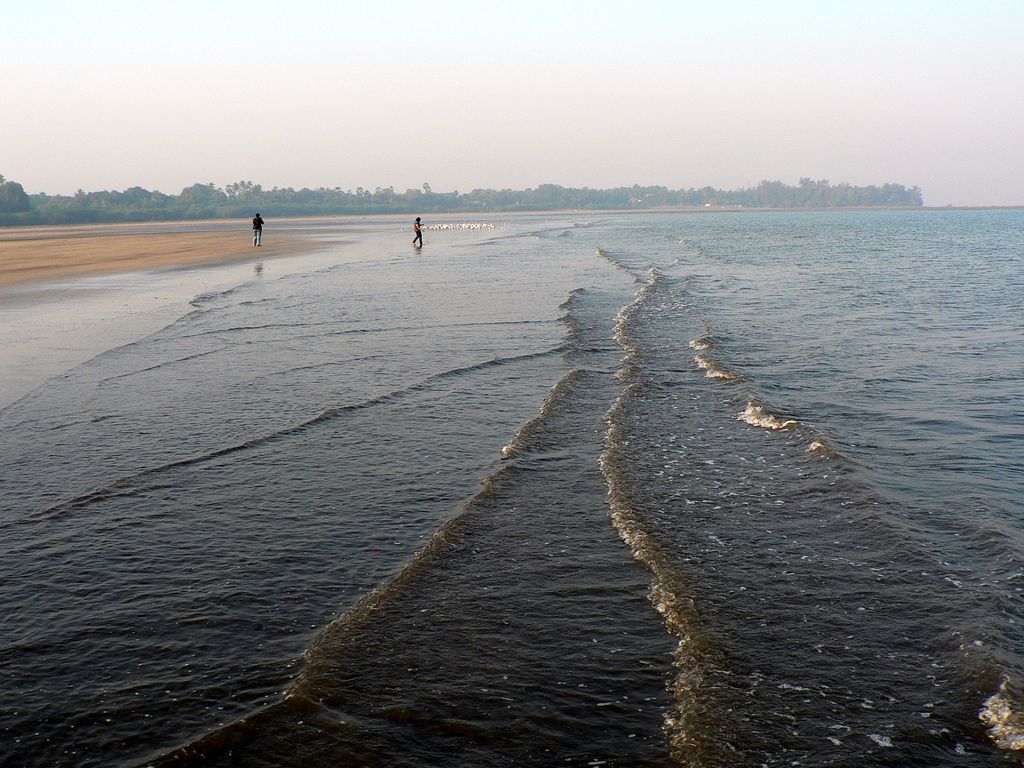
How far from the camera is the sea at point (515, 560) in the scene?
15.2 ft

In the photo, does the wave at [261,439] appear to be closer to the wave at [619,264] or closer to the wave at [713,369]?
the wave at [713,369]

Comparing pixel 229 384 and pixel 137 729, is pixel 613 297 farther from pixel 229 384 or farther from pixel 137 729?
pixel 137 729

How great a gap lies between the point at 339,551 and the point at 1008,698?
4.68 m

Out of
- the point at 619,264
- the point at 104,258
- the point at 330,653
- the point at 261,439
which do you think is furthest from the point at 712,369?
the point at 104,258

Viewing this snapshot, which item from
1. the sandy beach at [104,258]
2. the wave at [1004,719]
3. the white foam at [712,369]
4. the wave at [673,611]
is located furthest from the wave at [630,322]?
the sandy beach at [104,258]

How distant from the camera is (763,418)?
430 inches

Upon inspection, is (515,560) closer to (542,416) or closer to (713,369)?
(542,416)

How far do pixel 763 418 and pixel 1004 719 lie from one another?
6476 mm

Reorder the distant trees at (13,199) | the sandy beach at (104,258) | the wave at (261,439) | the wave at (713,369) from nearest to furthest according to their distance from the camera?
the wave at (261,439), the wave at (713,369), the sandy beach at (104,258), the distant trees at (13,199)

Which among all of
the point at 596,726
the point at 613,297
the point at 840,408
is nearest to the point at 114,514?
the point at 596,726

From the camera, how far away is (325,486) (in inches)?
338

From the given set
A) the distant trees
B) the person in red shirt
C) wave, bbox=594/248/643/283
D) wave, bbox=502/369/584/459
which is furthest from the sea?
the distant trees

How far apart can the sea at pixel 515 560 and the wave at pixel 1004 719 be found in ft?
0.05

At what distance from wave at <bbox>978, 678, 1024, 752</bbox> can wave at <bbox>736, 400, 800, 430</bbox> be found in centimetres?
584
